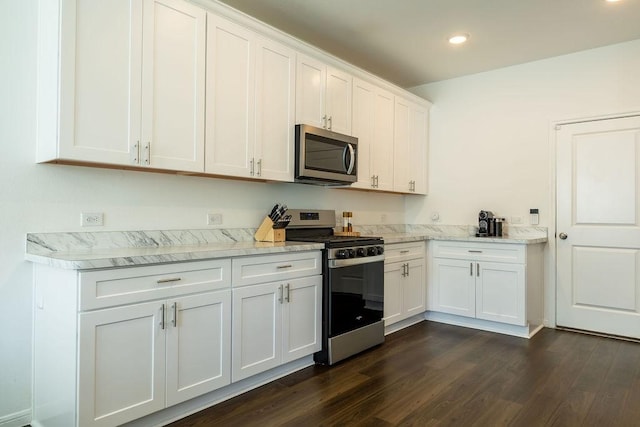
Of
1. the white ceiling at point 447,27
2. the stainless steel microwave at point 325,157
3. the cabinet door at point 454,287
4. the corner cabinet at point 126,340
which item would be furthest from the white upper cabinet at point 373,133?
the corner cabinet at point 126,340

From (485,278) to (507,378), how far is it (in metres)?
1.28

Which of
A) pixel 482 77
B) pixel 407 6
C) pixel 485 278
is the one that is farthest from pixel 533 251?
pixel 407 6

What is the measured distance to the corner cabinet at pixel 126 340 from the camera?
1814 millimetres

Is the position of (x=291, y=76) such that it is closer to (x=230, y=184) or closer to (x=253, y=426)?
(x=230, y=184)

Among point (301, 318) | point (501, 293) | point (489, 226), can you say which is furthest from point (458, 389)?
point (489, 226)

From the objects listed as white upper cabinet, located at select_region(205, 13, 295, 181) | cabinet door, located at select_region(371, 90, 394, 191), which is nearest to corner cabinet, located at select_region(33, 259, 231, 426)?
white upper cabinet, located at select_region(205, 13, 295, 181)

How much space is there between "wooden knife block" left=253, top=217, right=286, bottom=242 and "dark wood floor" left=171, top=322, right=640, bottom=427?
3.17 ft

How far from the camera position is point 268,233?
309cm

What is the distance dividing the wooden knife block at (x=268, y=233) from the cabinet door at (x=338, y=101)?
101 cm

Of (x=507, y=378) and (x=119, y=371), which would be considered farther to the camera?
(x=507, y=378)

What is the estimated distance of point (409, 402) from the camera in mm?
2432

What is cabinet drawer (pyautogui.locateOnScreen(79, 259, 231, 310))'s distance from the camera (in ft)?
5.97

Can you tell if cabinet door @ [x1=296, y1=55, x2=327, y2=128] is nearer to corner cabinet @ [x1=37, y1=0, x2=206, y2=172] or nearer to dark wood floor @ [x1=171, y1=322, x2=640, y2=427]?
corner cabinet @ [x1=37, y1=0, x2=206, y2=172]

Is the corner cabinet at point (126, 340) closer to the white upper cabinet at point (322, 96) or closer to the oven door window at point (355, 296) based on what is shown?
the oven door window at point (355, 296)
